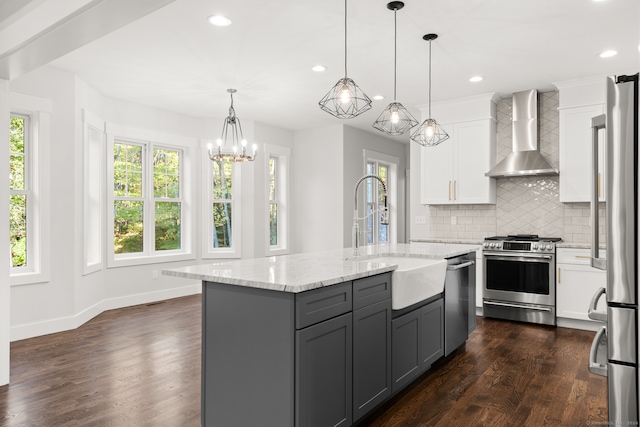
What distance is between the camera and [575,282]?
454 cm

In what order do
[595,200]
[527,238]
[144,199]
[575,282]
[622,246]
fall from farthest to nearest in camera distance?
[144,199] → [527,238] → [575,282] → [595,200] → [622,246]

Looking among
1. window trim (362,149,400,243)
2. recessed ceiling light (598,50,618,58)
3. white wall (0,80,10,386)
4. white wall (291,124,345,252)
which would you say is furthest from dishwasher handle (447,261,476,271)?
window trim (362,149,400,243)

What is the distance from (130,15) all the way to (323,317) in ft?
6.24

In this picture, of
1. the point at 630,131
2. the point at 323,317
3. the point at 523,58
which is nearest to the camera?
the point at 630,131

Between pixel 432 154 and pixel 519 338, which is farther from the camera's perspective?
pixel 432 154

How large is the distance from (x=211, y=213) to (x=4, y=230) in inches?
143

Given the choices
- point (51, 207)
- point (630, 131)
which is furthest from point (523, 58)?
point (51, 207)

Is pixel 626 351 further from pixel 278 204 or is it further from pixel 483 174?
pixel 278 204

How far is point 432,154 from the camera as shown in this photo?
5.72 m

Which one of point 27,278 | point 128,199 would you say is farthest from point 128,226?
point 27,278

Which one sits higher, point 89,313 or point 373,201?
point 373,201

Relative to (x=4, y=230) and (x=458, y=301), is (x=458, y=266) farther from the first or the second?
(x=4, y=230)

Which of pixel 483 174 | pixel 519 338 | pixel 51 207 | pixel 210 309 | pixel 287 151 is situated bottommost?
pixel 519 338

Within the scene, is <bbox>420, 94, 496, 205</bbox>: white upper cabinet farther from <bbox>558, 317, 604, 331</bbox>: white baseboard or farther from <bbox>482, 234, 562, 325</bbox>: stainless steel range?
<bbox>558, 317, 604, 331</bbox>: white baseboard
